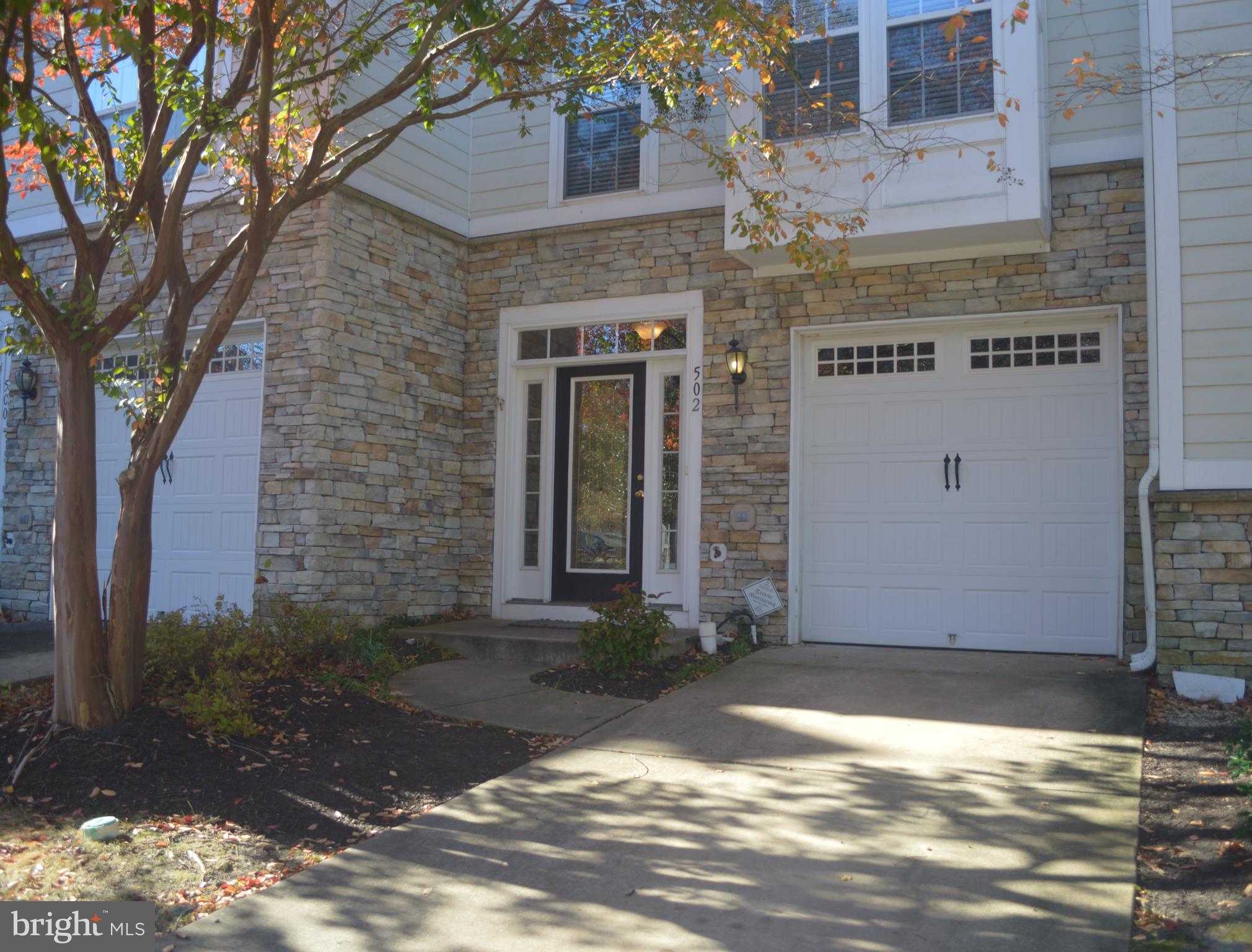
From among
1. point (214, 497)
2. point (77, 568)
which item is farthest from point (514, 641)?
point (77, 568)

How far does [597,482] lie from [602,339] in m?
1.29

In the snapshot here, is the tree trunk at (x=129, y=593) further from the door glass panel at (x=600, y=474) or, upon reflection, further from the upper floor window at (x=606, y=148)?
the upper floor window at (x=606, y=148)

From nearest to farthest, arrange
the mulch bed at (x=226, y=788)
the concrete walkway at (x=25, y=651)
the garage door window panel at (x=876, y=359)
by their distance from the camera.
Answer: the mulch bed at (x=226, y=788)
the concrete walkway at (x=25, y=651)
the garage door window panel at (x=876, y=359)

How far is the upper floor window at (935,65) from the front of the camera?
7.25 m

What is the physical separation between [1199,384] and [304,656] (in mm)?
6076

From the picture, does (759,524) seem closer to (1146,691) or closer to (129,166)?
(1146,691)

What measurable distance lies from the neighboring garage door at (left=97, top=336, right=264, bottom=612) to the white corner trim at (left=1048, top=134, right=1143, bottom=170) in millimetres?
6624

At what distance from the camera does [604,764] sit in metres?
5.09

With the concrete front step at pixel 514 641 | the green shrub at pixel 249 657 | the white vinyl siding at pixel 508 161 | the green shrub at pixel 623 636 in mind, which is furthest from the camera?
the white vinyl siding at pixel 508 161

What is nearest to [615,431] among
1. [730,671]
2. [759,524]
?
[759,524]

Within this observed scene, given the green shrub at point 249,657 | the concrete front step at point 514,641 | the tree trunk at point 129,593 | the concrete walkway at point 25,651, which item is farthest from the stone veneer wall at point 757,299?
the tree trunk at point 129,593

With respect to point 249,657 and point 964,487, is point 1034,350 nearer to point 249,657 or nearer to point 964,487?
point 964,487

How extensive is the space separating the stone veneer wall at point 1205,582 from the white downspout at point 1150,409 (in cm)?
16

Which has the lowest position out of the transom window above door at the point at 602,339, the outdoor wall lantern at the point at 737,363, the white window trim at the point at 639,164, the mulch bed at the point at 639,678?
the mulch bed at the point at 639,678
